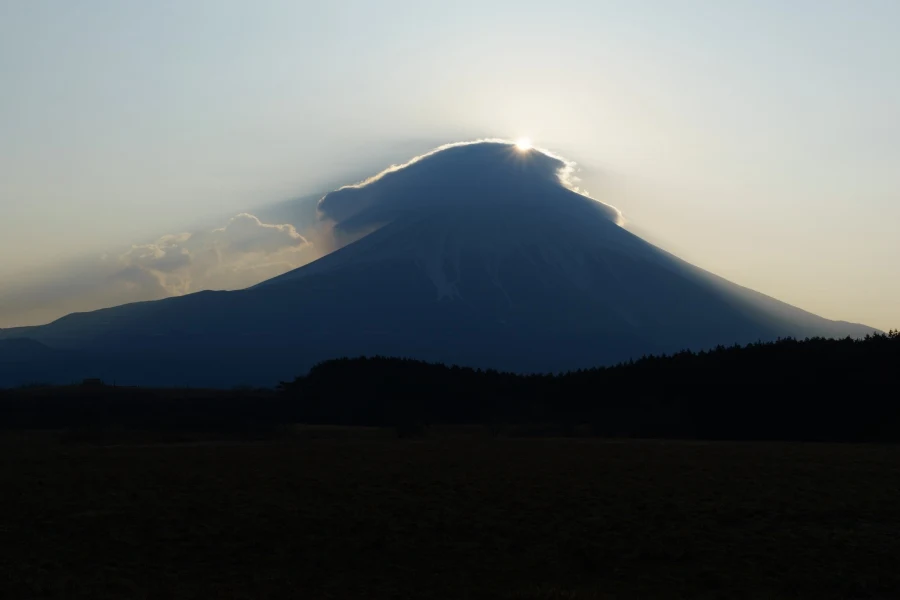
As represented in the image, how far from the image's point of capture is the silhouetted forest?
54344mm

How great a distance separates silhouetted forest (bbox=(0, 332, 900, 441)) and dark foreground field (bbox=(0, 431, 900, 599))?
60.6 feet

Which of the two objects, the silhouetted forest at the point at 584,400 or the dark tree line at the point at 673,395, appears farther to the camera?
the silhouetted forest at the point at 584,400

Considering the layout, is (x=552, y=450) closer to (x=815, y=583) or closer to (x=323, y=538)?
(x=323, y=538)

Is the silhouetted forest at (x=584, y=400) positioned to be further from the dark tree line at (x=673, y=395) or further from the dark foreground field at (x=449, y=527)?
the dark foreground field at (x=449, y=527)

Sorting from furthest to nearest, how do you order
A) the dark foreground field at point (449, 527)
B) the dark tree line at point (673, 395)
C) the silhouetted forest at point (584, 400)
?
the silhouetted forest at point (584, 400) < the dark tree line at point (673, 395) < the dark foreground field at point (449, 527)

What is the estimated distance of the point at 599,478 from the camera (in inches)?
1224

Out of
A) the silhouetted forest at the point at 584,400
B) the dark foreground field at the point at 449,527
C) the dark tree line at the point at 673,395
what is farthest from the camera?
the silhouetted forest at the point at 584,400

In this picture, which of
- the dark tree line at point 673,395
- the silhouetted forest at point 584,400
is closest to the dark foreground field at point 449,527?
the dark tree line at point 673,395

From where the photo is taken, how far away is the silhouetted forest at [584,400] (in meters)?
54.3

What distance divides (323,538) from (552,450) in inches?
752

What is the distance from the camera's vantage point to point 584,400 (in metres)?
66.6

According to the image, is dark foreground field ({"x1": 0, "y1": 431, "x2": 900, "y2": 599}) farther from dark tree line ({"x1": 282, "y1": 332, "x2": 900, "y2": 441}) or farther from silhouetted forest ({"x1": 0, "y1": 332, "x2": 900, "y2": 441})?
silhouetted forest ({"x1": 0, "y1": 332, "x2": 900, "y2": 441})

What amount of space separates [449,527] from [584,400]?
42.9m

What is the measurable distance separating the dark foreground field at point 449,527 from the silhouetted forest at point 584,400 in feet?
60.6
